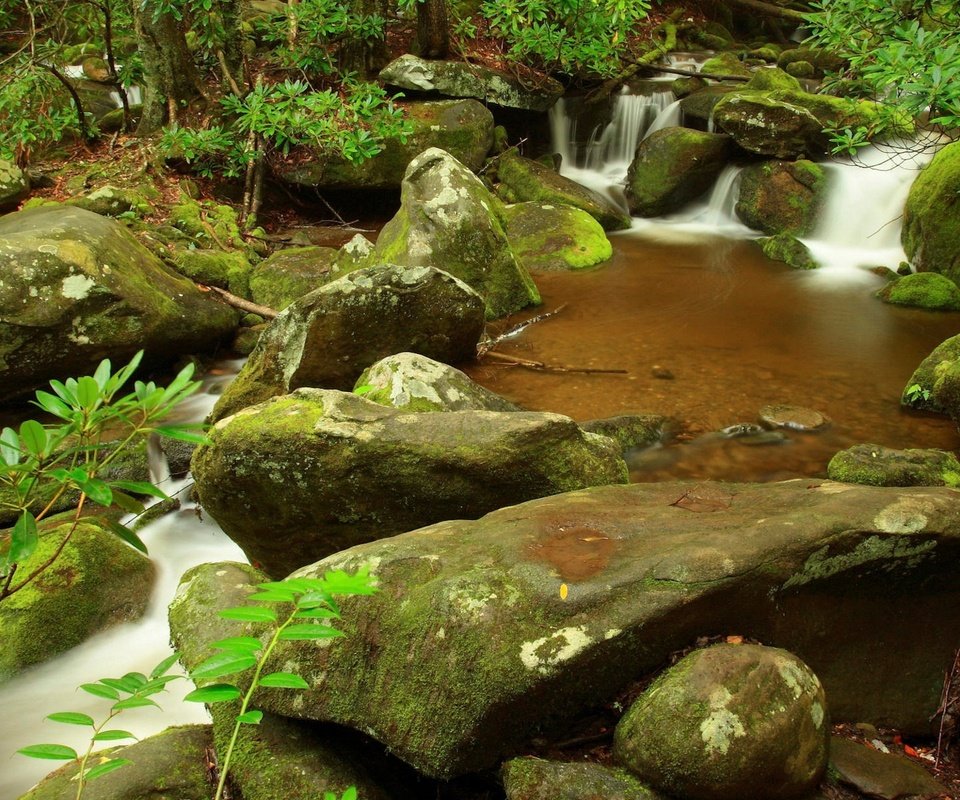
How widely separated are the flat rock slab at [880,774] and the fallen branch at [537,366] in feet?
13.6

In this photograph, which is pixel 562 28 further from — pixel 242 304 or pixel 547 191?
pixel 242 304

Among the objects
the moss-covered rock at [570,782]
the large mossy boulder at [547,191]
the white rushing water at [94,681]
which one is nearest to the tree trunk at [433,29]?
the large mossy boulder at [547,191]

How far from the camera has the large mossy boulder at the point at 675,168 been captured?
11.5 metres

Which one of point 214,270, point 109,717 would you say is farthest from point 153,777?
point 214,270

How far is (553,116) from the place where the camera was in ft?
45.0

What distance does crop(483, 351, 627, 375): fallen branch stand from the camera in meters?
6.36

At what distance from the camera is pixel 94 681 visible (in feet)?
12.9

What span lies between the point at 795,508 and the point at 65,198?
8891 millimetres

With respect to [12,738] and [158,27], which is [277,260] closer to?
[158,27]

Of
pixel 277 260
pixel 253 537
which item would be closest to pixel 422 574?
pixel 253 537

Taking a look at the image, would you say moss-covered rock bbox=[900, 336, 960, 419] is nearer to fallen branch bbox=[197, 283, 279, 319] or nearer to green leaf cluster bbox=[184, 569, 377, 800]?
green leaf cluster bbox=[184, 569, 377, 800]

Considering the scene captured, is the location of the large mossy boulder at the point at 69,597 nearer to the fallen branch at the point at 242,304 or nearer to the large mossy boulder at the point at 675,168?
the fallen branch at the point at 242,304

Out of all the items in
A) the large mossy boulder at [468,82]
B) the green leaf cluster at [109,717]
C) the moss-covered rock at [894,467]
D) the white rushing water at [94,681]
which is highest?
the large mossy boulder at [468,82]

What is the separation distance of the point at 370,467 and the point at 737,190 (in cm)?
955
